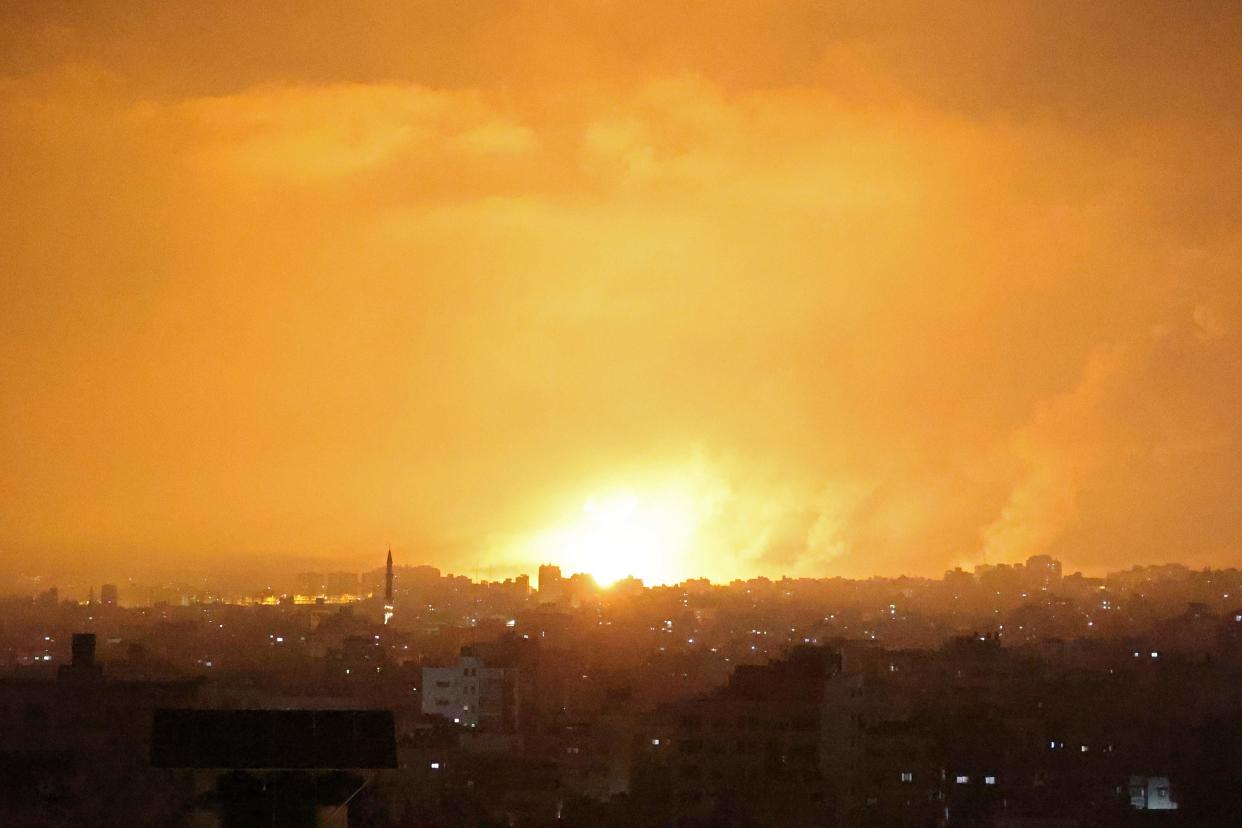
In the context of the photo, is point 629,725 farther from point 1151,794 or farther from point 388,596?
point 388,596

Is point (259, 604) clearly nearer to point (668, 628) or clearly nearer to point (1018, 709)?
point (668, 628)

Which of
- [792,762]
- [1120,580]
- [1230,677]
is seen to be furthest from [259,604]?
[792,762]

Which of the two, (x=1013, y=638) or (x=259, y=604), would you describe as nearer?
(x=1013, y=638)

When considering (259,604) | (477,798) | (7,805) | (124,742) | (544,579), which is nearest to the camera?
(7,805)

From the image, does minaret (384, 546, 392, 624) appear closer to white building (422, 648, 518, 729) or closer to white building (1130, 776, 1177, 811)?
white building (422, 648, 518, 729)

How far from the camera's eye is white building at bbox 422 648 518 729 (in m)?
41.2

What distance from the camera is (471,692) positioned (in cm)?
4209

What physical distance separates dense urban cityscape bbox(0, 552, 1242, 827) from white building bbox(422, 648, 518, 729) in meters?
0.07

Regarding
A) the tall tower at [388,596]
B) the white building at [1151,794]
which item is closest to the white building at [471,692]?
the white building at [1151,794]

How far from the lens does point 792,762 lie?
28.2 meters

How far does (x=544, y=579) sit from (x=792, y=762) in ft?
198

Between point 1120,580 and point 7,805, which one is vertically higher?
point 1120,580

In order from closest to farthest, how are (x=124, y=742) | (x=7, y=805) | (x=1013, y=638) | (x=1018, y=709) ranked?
(x=7, y=805), (x=124, y=742), (x=1018, y=709), (x=1013, y=638)

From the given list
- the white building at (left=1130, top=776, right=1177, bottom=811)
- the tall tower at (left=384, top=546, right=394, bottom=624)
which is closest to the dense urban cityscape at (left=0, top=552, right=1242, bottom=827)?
the white building at (left=1130, top=776, right=1177, bottom=811)
